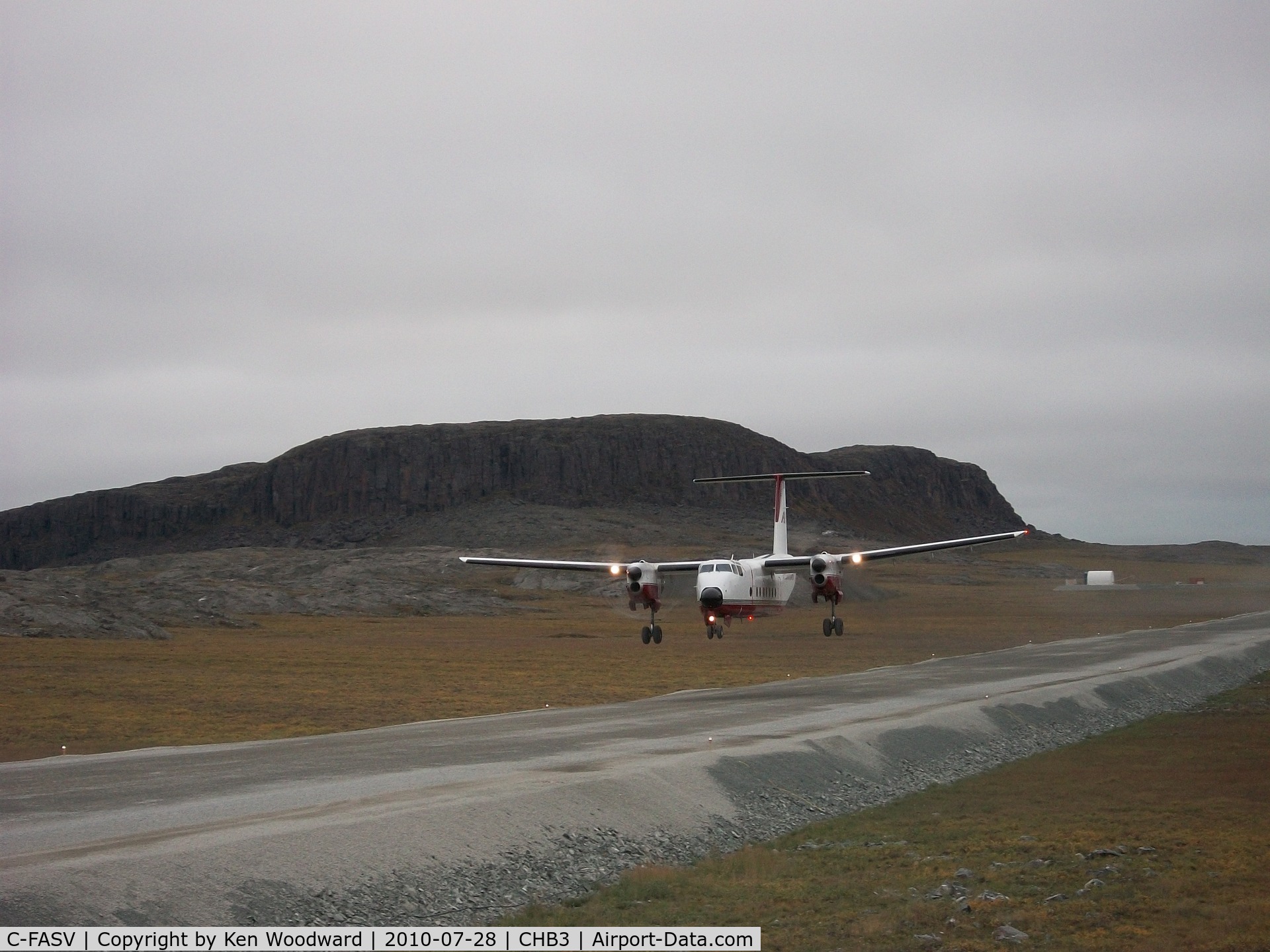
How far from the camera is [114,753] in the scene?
22609 mm

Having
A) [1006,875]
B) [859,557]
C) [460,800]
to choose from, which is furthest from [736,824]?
[859,557]

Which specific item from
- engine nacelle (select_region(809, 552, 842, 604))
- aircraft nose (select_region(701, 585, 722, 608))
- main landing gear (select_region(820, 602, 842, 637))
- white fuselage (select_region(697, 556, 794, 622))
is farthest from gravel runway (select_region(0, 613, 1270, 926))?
main landing gear (select_region(820, 602, 842, 637))

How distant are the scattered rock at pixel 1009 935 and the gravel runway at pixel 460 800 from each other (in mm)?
A: 4853

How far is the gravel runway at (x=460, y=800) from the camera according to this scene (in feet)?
39.6

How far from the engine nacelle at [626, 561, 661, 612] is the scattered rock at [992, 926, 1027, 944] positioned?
1636 inches

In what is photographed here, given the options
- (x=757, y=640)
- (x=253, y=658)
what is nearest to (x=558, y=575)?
(x=757, y=640)

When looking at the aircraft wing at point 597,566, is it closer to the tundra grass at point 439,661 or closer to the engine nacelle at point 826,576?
the tundra grass at point 439,661

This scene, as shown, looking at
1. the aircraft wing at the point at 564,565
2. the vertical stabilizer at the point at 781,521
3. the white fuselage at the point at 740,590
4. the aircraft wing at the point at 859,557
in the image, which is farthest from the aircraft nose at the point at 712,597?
the vertical stabilizer at the point at 781,521

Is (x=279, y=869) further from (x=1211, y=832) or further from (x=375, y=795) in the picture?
(x=1211, y=832)

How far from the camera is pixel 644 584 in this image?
54.6 metres

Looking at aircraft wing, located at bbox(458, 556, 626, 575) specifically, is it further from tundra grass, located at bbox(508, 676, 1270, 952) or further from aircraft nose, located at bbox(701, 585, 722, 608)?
tundra grass, located at bbox(508, 676, 1270, 952)

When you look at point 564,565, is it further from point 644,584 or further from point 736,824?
point 736,824

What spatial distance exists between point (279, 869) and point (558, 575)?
13424cm

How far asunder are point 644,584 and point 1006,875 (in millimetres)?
39852
